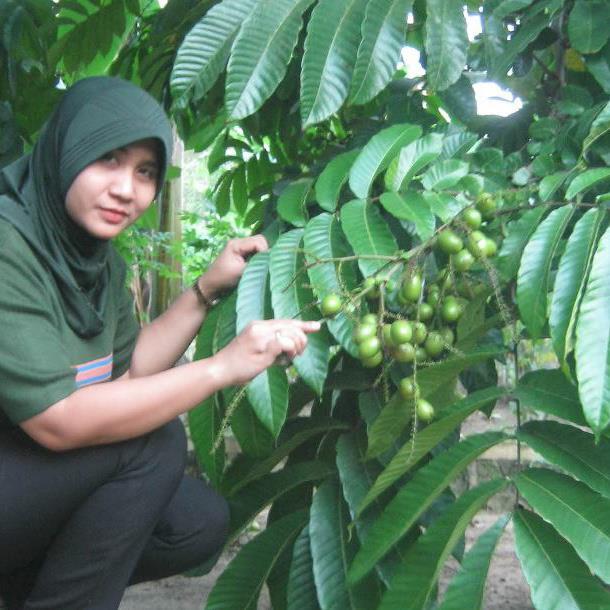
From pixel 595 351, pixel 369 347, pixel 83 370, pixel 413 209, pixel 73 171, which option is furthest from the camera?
pixel 83 370

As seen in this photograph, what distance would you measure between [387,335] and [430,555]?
279 millimetres

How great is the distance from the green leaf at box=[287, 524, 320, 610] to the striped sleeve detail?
0.42 meters

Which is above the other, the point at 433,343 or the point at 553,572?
the point at 433,343

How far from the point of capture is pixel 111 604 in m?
1.45

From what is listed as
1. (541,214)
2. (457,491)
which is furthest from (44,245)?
(457,491)

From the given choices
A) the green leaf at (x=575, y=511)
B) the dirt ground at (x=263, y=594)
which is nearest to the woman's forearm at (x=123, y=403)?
the green leaf at (x=575, y=511)

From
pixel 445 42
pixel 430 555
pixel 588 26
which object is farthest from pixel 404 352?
pixel 588 26

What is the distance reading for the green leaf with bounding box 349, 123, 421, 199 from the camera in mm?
1312

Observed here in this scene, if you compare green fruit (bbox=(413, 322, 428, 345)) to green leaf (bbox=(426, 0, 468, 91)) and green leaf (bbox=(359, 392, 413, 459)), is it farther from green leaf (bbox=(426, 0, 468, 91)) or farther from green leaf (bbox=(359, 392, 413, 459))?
green leaf (bbox=(426, 0, 468, 91))

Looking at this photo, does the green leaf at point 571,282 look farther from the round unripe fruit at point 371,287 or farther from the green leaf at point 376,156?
the green leaf at point 376,156

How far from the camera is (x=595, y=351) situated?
919 millimetres

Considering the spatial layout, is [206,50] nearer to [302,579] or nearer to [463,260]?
[463,260]

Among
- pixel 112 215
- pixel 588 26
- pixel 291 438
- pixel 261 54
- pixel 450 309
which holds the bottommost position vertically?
pixel 291 438

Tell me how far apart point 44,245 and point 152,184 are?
0.20m
